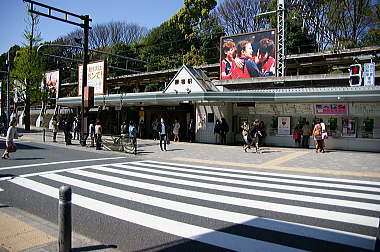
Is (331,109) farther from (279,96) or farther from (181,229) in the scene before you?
(181,229)

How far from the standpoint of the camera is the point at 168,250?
13.4 feet

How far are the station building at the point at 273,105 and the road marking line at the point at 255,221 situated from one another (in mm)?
9215

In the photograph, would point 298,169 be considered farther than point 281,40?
No

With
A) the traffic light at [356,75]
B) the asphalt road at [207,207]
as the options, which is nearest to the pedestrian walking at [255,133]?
the asphalt road at [207,207]

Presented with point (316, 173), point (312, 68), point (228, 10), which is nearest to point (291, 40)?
point (312, 68)

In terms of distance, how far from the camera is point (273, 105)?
1892cm

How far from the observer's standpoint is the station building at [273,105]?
16.2 metres

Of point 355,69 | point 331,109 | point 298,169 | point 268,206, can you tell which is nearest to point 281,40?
point 331,109

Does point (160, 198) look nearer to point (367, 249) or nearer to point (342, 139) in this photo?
point (367, 249)

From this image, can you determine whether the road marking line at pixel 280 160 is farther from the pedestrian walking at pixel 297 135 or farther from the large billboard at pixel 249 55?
the large billboard at pixel 249 55

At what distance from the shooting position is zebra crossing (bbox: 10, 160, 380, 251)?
4527 mm

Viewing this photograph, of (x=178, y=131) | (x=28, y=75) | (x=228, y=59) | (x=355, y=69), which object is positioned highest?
(x=228, y=59)

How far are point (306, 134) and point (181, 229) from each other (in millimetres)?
14423

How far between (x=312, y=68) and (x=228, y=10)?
54.1ft
